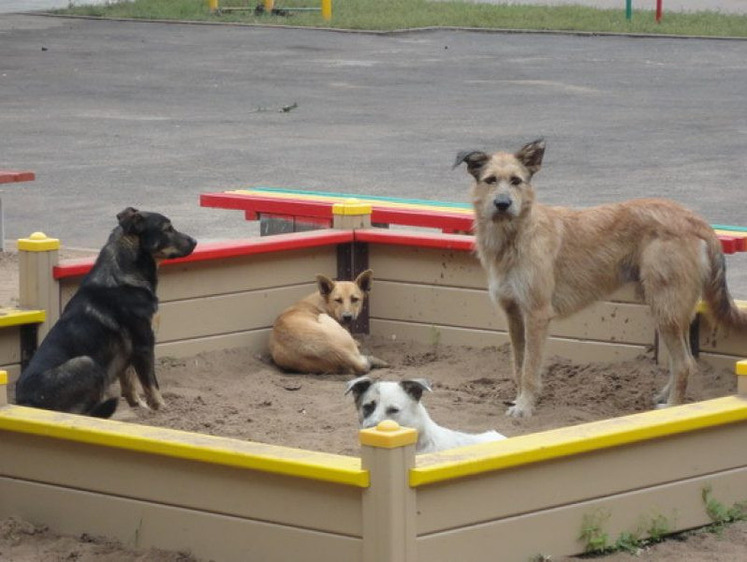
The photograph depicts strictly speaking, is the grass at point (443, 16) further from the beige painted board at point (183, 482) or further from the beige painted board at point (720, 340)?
the beige painted board at point (183, 482)

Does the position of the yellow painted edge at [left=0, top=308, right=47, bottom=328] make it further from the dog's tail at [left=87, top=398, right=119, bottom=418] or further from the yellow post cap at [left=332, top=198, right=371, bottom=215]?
the yellow post cap at [left=332, top=198, right=371, bottom=215]

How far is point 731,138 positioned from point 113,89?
8.45 meters

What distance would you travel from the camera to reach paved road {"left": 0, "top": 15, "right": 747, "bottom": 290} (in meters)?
14.7

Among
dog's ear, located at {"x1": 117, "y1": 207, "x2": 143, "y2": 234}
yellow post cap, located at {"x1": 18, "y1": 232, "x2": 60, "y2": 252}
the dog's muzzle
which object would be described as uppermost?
the dog's muzzle

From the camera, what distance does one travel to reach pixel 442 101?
20.9 m

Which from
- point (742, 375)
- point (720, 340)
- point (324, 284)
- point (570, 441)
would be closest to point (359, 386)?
point (570, 441)

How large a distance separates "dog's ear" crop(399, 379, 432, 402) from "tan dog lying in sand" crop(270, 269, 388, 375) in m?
2.57

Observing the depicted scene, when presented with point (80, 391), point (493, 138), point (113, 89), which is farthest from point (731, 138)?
point (80, 391)

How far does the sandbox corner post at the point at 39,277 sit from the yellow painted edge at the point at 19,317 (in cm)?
6

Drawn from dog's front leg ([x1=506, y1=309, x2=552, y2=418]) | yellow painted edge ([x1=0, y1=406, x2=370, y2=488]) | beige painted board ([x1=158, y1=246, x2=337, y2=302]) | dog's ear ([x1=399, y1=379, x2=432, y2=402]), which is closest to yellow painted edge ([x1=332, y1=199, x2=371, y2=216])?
beige painted board ([x1=158, y1=246, x2=337, y2=302])

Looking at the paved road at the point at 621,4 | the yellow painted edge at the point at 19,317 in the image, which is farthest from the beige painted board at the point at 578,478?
the paved road at the point at 621,4

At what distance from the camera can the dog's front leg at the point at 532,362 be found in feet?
26.7

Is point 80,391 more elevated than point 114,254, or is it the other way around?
point 114,254

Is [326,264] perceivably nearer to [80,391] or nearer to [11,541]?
[80,391]
